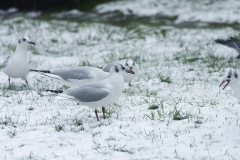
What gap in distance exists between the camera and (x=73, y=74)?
5.87 m

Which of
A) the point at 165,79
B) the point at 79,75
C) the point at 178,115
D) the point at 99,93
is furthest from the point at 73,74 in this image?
the point at 165,79

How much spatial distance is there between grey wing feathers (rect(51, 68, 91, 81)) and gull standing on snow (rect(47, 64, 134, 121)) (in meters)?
0.81

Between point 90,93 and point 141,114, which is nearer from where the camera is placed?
point 90,93

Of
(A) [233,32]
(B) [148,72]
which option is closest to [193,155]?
(B) [148,72]

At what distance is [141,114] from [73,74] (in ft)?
4.49

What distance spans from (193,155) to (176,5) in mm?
14497

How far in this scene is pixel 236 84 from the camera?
4.62 m

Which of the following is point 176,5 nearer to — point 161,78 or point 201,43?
point 201,43

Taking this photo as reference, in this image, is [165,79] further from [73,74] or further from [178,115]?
[178,115]

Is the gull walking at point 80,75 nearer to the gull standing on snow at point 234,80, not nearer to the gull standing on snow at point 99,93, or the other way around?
the gull standing on snow at point 99,93

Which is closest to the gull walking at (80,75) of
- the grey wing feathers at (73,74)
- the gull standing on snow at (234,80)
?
the grey wing feathers at (73,74)

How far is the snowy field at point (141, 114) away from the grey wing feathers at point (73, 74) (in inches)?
16.8

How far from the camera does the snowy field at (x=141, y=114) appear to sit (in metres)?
4.04

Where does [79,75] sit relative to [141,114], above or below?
above
